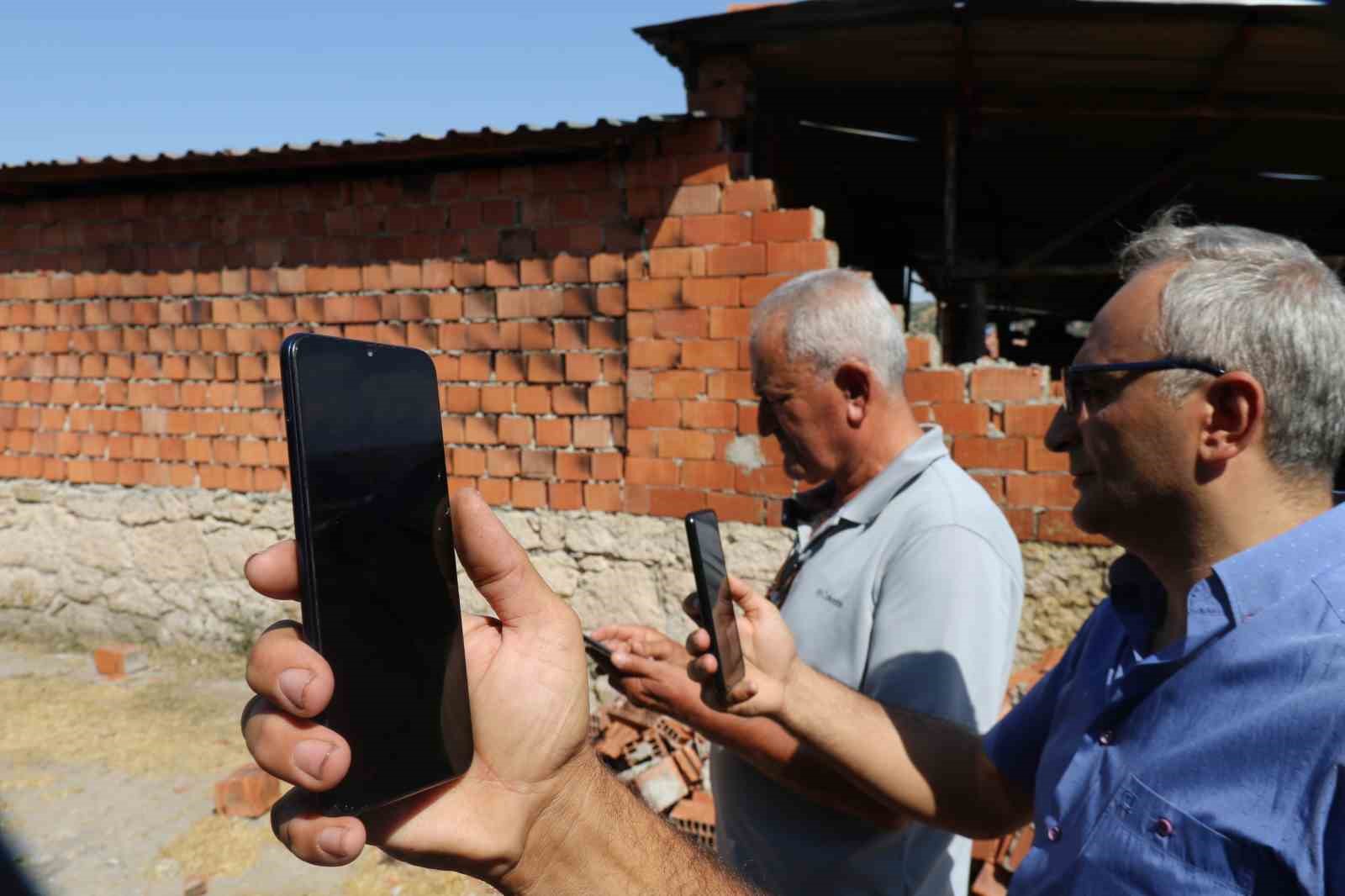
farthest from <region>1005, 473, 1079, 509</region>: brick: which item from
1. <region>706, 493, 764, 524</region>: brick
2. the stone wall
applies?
<region>706, 493, 764, 524</region>: brick

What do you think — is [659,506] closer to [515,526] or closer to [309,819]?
[515,526]

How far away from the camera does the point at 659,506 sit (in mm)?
4406

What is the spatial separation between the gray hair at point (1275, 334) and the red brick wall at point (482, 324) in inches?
100

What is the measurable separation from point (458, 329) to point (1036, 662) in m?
3.33

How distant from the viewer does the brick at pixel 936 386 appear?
12.6ft

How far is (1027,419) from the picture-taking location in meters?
3.73

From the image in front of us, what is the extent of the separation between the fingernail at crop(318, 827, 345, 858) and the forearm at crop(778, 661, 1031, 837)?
3.24 feet

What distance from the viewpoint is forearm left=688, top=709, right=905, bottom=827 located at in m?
1.74

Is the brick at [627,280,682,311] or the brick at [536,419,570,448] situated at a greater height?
the brick at [627,280,682,311]

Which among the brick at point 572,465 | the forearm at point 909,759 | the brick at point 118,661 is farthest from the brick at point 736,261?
the brick at point 118,661

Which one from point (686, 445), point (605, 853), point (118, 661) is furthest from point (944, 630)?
point (118, 661)

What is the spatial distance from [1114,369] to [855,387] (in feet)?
2.60

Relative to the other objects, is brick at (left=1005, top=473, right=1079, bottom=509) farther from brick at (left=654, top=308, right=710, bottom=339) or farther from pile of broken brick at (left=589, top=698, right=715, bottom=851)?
pile of broken brick at (left=589, top=698, right=715, bottom=851)

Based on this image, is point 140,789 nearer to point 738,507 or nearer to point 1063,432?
point 738,507
